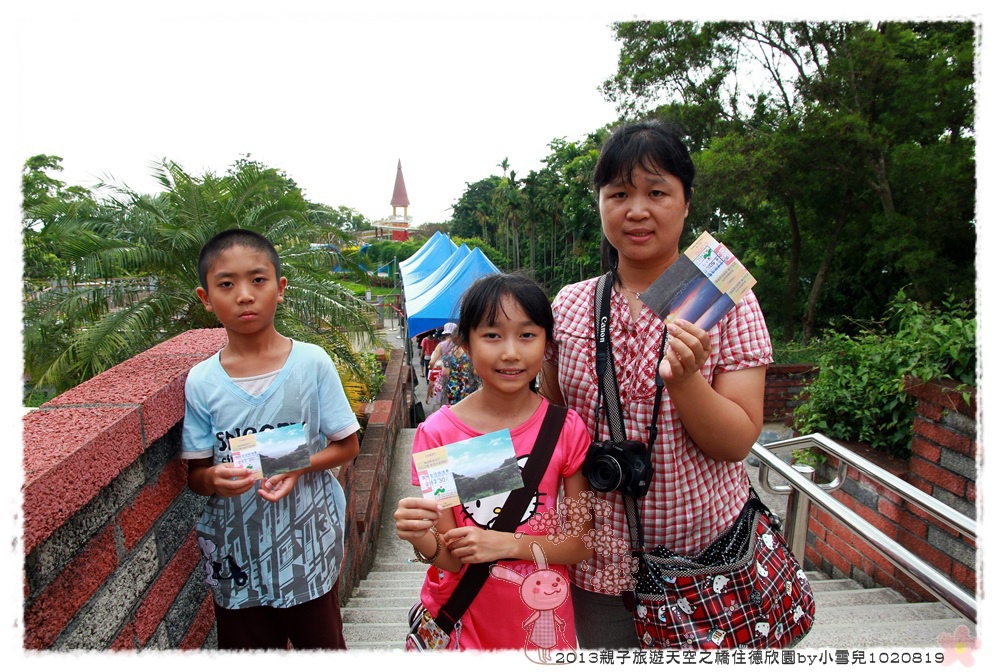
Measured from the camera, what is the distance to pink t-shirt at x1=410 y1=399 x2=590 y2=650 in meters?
1.36

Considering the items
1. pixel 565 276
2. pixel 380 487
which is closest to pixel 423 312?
pixel 380 487

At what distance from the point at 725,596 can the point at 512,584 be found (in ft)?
1.54

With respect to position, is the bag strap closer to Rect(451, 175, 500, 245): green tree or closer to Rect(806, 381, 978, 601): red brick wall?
Rect(806, 381, 978, 601): red brick wall

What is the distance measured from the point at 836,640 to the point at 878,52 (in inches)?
448

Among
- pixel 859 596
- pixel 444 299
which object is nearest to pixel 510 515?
pixel 859 596

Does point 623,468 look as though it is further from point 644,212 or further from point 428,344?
point 428,344

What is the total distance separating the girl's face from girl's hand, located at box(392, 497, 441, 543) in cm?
32

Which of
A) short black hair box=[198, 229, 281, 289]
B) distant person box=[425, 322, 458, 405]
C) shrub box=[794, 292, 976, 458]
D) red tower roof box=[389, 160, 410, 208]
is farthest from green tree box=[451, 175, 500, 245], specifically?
short black hair box=[198, 229, 281, 289]

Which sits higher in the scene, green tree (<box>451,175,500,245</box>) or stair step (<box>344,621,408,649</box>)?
green tree (<box>451,175,500,245</box>)

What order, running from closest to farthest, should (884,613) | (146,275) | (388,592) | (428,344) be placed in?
(884,613) → (388,592) → (146,275) → (428,344)

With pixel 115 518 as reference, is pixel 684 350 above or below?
above

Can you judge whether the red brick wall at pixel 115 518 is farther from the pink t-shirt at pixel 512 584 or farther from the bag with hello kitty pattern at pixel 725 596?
the bag with hello kitty pattern at pixel 725 596

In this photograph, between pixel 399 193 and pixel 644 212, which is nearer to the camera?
pixel 644 212

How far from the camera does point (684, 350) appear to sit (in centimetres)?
120
